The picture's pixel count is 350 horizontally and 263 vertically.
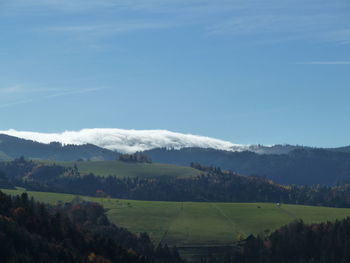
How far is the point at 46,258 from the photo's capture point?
616 ft

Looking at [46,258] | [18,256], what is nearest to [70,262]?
[46,258]

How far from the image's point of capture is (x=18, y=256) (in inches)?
6919

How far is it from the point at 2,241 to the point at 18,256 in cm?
1139

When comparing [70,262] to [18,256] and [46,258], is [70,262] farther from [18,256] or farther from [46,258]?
[18,256]

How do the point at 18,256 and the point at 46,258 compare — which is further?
the point at 46,258

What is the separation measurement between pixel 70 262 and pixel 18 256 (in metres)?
23.1

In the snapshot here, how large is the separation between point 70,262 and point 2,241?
2006cm

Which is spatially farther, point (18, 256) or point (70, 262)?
point (70, 262)

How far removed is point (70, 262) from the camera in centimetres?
19625

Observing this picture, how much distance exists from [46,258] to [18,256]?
42.8 ft

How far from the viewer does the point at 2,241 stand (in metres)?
185

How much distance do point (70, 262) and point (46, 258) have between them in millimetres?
10074
